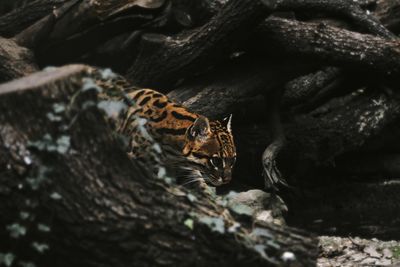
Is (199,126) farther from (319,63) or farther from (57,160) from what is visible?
(57,160)

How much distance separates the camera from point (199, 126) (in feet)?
22.0

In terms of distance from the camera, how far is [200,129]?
6734 mm

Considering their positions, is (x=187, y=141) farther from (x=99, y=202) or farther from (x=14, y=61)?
(x=99, y=202)

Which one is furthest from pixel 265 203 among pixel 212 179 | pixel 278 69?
pixel 278 69

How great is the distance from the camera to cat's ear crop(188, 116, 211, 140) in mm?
6684

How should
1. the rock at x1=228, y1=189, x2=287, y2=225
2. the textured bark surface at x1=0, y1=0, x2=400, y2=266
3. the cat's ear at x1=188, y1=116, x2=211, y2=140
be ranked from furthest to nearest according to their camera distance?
the textured bark surface at x1=0, y1=0, x2=400, y2=266
the rock at x1=228, y1=189, x2=287, y2=225
the cat's ear at x1=188, y1=116, x2=211, y2=140

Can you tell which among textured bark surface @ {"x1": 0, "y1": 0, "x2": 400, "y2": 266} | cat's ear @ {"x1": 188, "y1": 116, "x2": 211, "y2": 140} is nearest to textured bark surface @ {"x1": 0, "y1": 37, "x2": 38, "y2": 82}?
textured bark surface @ {"x1": 0, "y1": 0, "x2": 400, "y2": 266}

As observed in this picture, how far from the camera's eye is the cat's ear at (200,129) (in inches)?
263

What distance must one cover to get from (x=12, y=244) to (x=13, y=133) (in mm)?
632

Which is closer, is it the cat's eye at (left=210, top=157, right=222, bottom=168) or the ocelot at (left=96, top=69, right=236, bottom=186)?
the ocelot at (left=96, top=69, right=236, bottom=186)

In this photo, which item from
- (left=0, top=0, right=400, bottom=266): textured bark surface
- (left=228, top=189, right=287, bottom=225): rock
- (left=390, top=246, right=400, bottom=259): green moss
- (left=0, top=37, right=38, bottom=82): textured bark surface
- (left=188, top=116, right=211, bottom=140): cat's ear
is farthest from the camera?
(left=0, top=37, right=38, bottom=82): textured bark surface

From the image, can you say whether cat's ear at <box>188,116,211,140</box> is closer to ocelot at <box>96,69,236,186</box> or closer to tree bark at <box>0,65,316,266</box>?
ocelot at <box>96,69,236,186</box>

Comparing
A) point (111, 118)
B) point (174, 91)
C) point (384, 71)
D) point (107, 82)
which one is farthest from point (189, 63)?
point (111, 118)

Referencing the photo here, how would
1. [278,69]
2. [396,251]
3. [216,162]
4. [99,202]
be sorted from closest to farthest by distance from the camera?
1. [99,202]
2. [216,162]
3. [396,251]
4. [278,69]
